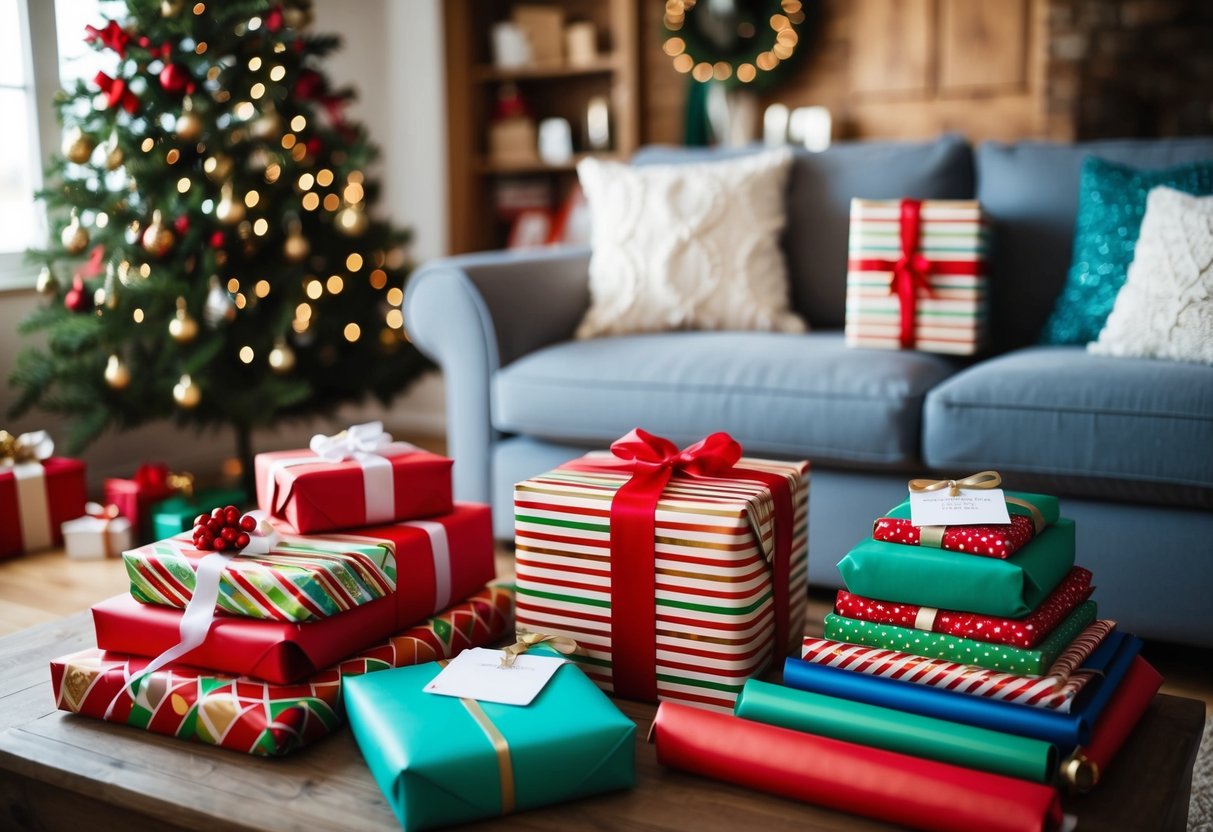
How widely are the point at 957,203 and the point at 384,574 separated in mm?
1465

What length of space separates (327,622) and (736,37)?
121 inches

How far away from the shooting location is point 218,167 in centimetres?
265

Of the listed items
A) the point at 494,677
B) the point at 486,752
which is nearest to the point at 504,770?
the point at 486,752

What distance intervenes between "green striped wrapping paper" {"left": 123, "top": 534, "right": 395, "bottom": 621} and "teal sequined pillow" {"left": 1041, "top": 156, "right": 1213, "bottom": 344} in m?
1.56

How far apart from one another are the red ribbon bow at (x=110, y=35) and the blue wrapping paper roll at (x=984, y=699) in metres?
2.21

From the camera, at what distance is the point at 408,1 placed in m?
3.87

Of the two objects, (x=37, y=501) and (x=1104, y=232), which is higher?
(x=1104, y=232)

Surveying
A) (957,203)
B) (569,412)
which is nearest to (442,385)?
(569,412)

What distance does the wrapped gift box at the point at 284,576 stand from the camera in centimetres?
117

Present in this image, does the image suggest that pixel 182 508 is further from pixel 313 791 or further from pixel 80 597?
pixel 313 791

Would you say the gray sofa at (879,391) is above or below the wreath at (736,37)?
below

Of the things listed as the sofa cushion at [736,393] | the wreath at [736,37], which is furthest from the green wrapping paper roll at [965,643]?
the wreath at [736,37]

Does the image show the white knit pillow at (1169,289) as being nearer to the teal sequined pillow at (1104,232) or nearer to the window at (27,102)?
the teal sequined pillow at (1104,232)

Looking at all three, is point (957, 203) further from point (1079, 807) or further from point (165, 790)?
point (165, 790)
